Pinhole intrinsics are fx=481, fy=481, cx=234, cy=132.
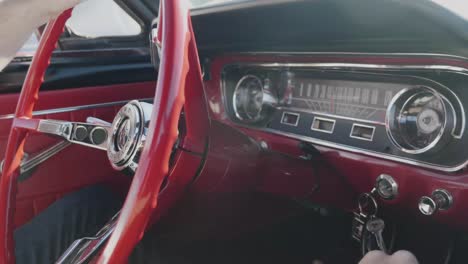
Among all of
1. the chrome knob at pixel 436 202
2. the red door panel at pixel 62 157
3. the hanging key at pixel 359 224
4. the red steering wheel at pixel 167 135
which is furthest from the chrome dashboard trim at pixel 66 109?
the chrome knob at pixel 436 202

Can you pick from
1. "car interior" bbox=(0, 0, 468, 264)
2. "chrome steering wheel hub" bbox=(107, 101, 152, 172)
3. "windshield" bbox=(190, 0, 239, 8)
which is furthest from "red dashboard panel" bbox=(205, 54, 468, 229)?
"chrome steering wheel hub" bbox=(107, 101, 152, 172)

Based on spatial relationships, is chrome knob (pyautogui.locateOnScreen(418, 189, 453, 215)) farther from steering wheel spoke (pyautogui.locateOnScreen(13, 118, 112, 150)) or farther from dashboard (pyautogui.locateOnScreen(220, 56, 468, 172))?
steering wheel spoke (pyautogui.locateOnScreen(13, 118, 112, 150))

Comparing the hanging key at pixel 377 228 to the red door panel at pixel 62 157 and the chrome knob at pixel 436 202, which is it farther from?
the red door panel at pixel 62 157

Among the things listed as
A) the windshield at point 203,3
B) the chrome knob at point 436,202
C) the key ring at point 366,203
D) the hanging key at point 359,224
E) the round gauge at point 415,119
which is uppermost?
the windshield at point 203,3

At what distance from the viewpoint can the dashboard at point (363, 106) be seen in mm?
869

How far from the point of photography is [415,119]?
95 cm

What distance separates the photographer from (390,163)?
0.97 metres

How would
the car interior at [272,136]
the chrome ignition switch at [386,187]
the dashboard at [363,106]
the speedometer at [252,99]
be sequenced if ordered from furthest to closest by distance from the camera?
the speedometer at [252,99], the chrome ignition switch at [386,187], the dashboard at [363,106], the car interior at [272,136]

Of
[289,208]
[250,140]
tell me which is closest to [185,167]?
[250,140]

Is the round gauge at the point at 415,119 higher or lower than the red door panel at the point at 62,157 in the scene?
higher

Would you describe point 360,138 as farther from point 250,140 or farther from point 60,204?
point 60,204

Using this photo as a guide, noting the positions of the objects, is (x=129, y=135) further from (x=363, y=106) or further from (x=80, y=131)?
(x=363, y=106)

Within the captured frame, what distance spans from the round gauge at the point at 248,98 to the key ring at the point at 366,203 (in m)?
0.36

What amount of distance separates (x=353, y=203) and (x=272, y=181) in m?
0.21
